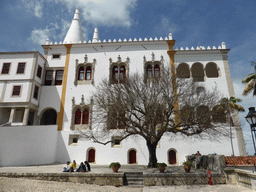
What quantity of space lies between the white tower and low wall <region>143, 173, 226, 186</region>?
79.2ft

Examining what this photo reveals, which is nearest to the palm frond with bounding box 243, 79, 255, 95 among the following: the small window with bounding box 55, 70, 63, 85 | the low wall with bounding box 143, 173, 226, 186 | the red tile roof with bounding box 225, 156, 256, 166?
the red tile roof with bounding box 225, 156, 256, 166

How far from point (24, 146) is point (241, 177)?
1799 cm

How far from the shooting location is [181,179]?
10.9 m

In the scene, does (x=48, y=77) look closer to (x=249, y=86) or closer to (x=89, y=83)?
(x=89, y=83)

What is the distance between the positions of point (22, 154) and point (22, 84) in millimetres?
7460

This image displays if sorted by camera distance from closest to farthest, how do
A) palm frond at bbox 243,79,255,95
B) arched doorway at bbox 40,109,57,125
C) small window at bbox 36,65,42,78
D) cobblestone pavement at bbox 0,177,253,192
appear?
cobblestone pavement at bbox 0,177,253,192
palm frond at bbox 243,79,255,95
small window at bbox 36,65,42,78
arched doorway at bbox 40,109,57,125

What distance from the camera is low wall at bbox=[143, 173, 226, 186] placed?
35.5 feet

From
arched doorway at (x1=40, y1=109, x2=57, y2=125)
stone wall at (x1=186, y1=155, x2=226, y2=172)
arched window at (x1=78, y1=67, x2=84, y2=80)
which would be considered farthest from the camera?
arched doorway at (x1=40, y1=109, x2=57, y2=125)

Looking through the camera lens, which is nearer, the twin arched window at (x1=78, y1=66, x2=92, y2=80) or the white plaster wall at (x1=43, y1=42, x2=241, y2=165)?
the white plaster wall at (x1=43, y1=42, x2=241, y2=165)

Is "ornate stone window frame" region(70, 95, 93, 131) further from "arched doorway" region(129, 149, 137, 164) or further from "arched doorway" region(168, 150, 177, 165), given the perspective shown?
"arched doorway" region(168, 150, 177, 165)

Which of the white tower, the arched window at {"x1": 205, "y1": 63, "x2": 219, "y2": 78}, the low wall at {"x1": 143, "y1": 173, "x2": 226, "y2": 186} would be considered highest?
the white tower

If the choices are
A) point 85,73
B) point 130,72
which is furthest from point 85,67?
point 130,72

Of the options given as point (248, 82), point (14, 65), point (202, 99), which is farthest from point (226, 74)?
point (14, 65)

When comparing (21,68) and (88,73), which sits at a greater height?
(88,73)
